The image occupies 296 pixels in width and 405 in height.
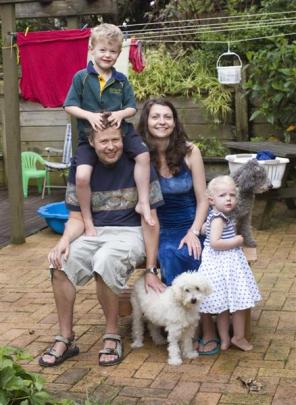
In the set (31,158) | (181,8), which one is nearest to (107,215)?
(31,158)

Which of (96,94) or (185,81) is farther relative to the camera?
(185,81)

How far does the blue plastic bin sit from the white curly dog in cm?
284

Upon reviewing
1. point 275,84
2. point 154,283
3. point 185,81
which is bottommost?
point 154,283

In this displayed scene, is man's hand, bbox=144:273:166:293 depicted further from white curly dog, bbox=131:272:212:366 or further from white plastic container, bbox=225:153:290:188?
white plastic container, bbox=225:153:290:188

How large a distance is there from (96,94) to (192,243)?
1.15 meters

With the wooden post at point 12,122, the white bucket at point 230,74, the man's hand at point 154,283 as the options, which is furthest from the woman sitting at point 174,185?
the white bucket at point 230,74

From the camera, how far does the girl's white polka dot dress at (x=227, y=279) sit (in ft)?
11.6

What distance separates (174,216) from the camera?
13.0 ft

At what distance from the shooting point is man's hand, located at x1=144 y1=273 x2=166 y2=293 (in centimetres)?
362

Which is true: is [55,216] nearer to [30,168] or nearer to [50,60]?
[50,60]

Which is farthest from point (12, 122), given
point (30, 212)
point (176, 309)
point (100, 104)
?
point (176, 309)

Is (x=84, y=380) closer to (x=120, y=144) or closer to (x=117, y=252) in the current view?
(x=117, y=252)

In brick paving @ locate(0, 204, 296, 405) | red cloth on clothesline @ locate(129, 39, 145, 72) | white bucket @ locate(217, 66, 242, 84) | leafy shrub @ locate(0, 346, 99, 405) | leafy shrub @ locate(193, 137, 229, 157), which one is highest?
red cloth on clothesline @ locate(129, 39, 145, 72)

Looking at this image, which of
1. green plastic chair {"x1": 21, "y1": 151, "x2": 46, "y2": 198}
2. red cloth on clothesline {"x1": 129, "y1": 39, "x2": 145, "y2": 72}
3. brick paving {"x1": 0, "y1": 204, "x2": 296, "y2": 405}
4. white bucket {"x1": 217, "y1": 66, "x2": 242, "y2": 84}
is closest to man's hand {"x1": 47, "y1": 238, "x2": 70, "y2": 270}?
brick paving {"x1": 0, "y1": 204, "x2": 296, "y2": 405}
